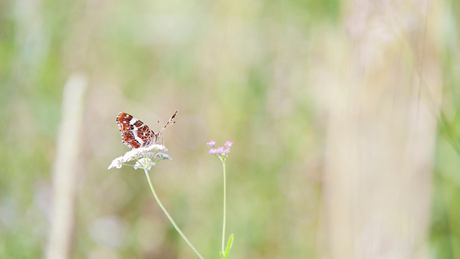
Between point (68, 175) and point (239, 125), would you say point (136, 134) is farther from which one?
point (239, 125)

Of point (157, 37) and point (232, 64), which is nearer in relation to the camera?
point (232, 64)

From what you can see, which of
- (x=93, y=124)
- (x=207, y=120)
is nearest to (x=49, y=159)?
(x=93, y=124)

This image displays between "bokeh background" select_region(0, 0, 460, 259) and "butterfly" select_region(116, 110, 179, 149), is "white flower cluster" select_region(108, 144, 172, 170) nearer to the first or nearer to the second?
"butterfly" select_region(116, 110, 179, 149)

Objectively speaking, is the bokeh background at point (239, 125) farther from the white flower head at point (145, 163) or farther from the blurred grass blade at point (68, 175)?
the white flower head at point (145, 163)

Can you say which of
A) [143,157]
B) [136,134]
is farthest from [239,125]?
[143,157]

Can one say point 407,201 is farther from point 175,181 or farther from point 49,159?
point 49,159
